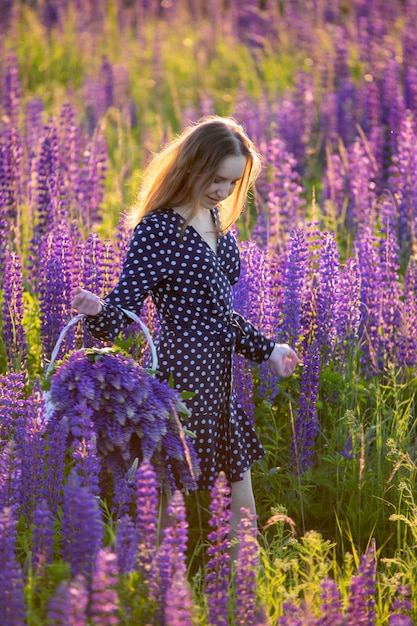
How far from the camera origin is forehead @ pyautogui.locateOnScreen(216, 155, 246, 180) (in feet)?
11.5

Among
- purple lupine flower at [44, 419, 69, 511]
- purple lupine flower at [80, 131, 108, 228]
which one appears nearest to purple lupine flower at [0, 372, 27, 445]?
purple lupine flower at [44, 419, 69, 511]

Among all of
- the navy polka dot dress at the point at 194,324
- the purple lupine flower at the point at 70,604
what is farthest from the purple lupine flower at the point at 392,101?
the purple lupine flower at the point at 70,604

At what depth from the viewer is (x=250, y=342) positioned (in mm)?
3633

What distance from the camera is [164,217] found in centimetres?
351

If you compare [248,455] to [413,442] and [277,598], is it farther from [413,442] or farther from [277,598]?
[413,442]

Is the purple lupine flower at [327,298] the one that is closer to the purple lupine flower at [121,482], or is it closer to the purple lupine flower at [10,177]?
the purple lupine flower at [121,482]

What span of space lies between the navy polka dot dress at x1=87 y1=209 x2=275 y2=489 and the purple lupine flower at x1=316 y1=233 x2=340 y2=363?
679 millimetres

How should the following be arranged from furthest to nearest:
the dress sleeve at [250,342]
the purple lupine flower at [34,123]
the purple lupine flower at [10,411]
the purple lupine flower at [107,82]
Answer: the purple lupine flower at [107,82], the purple lupine flower at [34,123], the dress sleeve at [250,342], the purple lupine flower at [10,411]

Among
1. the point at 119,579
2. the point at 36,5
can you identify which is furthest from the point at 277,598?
the point at 36,5

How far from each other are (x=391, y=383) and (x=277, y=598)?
1.83m

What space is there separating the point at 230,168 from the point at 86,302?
0.75 m

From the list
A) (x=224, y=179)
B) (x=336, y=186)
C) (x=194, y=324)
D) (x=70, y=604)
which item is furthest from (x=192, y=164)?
(x=336, y=186)

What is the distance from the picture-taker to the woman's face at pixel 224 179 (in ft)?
11.5

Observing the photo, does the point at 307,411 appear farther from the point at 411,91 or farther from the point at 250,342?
the point at 411,91
